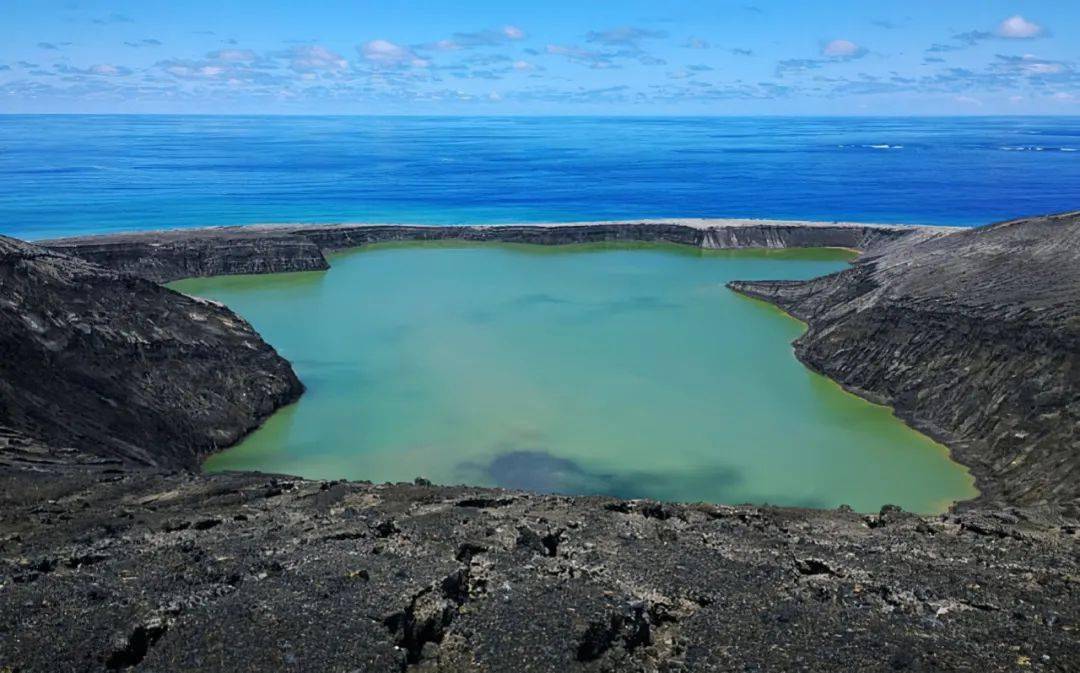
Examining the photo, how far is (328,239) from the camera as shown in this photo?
55.7 metres

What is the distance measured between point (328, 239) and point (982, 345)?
130 ft

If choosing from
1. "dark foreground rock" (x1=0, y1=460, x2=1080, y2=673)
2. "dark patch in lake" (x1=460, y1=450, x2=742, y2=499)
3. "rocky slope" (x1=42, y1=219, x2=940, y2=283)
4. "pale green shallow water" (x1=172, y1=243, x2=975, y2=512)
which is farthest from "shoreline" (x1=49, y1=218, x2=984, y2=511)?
"dark foreground rock" (x1=0, y1=460, x2=1080, y2=673)

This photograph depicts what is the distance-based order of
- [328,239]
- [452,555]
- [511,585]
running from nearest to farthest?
1. [511,585]
2. [452,555]
3. [328,239]

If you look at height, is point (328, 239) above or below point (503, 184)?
below

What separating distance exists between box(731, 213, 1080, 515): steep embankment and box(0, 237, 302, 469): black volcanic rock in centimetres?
1856

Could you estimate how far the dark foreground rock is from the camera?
10.8 m

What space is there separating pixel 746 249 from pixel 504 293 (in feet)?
66.3

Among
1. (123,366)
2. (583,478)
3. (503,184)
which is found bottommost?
(583,478)

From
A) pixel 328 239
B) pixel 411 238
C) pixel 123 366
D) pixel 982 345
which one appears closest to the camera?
pixel 123 366

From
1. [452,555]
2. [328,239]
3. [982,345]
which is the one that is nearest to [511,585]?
[452,555]

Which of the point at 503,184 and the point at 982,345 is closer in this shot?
the point at 982,345

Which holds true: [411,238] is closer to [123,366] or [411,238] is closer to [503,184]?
[123,366]

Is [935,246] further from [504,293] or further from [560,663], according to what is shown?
[560,663]

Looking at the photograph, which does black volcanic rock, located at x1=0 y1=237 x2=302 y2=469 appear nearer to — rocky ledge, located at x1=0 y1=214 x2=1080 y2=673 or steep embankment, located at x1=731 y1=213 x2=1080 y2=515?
rocky ledge, located at x1=0 y1=214 x2=1080 y2=673
